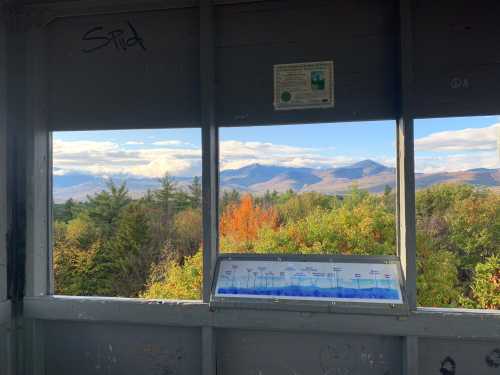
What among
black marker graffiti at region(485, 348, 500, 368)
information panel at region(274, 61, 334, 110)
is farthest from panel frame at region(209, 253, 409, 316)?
information panel at region(274, 61, 334, 110)


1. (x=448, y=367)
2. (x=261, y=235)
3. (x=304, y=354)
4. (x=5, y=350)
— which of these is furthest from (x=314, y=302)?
(x=5, y=350)

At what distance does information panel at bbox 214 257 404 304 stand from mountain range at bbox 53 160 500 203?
0.44m

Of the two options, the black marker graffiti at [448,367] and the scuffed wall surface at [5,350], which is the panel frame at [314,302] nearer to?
the black marker graffiti at [448,367]

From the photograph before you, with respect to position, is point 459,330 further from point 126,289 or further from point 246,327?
A: point 126,289

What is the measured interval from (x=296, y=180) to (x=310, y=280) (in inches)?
23.5

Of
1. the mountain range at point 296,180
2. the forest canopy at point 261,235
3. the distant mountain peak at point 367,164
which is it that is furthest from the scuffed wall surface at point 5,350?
the distant mountain peak at point 367,164

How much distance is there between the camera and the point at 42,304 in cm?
241

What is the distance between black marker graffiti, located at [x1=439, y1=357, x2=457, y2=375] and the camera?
2.10m

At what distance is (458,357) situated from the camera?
2094 mm

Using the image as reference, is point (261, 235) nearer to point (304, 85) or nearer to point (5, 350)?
point (304, 85)

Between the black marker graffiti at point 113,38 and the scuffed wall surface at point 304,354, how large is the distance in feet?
6.01

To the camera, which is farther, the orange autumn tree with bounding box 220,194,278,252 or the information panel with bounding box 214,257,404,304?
the orange autumn tree with bounding box 220,194,278,252

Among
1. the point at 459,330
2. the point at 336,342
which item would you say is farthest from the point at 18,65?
the point at 459,330

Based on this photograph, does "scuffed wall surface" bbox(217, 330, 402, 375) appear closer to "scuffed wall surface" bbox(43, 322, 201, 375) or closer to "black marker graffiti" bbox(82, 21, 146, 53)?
"scuffed wall surface" bbox(43, 322, 201, 375)
